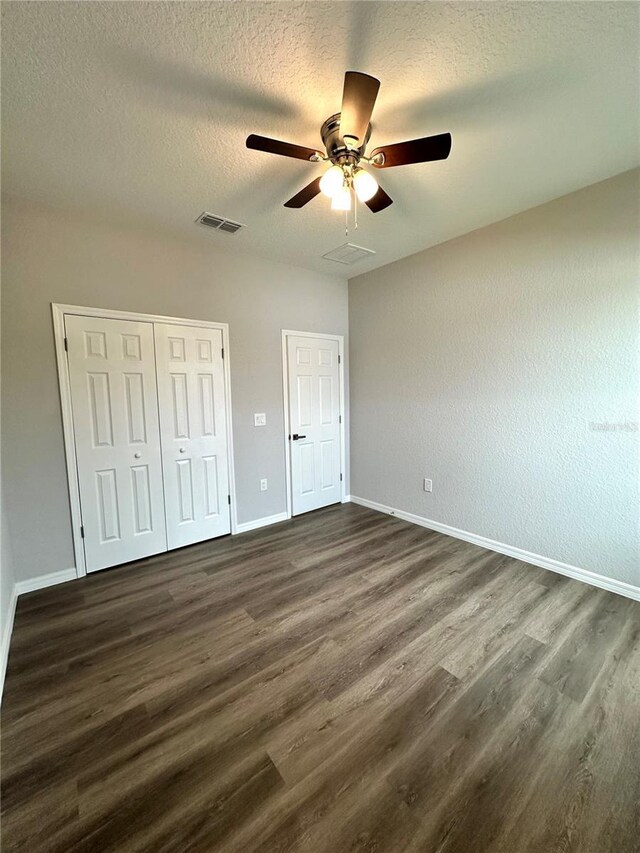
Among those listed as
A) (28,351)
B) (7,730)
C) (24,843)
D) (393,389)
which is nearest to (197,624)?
(7,730)

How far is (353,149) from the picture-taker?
5.23 feet

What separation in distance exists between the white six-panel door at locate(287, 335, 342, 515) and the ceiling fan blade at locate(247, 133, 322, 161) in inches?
82.5

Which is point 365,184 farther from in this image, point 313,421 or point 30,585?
point 30,585

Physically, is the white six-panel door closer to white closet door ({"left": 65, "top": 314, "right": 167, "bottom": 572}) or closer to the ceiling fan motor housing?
white closet door ({"left": 65, "top": 314, "right": 167, "bottom": 572})

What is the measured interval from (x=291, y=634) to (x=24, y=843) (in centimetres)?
119

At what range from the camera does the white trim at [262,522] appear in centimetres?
340

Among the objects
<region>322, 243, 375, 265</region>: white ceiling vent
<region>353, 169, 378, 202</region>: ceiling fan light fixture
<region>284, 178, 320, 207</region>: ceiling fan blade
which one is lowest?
<region>353, 169, 378, 202</region>: ceiling fan light fixture

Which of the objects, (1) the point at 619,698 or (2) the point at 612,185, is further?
(2) the point at 612,185

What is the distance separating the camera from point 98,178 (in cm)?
206

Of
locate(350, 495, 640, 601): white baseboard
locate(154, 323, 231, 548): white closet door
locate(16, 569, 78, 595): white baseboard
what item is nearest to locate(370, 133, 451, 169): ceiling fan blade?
locate(154, 323, 231, 548): white closet door

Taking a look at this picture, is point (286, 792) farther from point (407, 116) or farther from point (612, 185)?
point (612, 185)

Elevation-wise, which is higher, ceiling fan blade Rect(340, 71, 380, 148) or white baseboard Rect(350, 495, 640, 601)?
ceiling fan blade Rect(340, 71, 380, 148)

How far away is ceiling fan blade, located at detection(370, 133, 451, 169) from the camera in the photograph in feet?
4.58

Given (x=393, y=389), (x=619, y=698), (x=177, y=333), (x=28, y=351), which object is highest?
(x=177, y=333)
